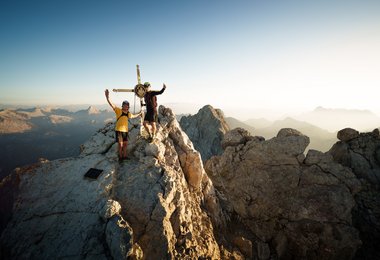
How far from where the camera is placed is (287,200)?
17.6 meters

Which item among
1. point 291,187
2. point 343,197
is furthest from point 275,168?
point 343,197

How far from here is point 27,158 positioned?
128 m

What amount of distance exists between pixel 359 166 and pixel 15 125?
251 m

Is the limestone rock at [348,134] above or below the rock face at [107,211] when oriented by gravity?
above

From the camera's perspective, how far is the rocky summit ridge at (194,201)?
7.96 meters

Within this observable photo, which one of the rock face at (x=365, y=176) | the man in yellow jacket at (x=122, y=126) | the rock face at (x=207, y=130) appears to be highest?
the man in yellow jacket at (x=122, y=126)

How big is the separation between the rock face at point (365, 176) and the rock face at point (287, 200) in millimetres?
1283

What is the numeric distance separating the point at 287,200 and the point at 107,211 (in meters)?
16.4

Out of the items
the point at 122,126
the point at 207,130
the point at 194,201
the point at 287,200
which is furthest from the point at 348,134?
the point at 207,130

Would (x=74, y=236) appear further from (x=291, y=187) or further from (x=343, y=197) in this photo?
(x=343, y=197)

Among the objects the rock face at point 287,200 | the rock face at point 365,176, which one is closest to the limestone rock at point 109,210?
the rock face at point 287,200

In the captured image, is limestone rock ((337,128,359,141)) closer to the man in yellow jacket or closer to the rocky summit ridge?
the rocky summit ridge

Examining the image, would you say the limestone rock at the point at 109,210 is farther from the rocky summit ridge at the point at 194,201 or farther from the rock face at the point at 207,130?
the rock face at the point at 207,130

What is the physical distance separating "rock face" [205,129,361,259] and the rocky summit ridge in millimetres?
89
